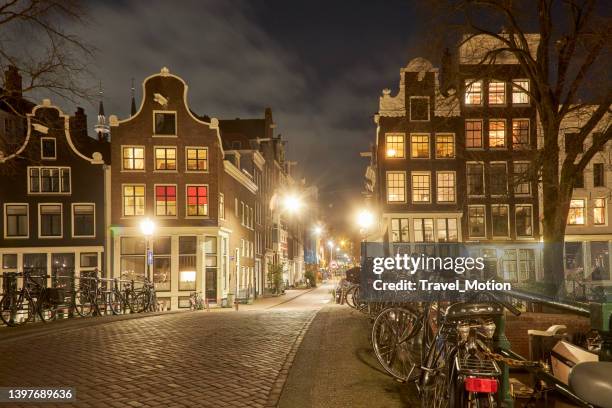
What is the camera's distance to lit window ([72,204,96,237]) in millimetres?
36969

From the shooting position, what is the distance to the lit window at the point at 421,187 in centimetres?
4188

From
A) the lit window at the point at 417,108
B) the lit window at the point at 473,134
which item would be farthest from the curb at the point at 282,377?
the lit window at the point at 473,134

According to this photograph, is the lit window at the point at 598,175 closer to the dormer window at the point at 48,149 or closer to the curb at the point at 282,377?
the dormer window at the point at 48,149

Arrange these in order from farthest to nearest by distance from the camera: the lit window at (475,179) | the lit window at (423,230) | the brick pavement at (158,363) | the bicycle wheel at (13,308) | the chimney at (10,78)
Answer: the lit window at (475,179), the lit window at (423,230), the chimney at (10,78), the bicycle wheel at (13,308), the brick pavement at (158,363)

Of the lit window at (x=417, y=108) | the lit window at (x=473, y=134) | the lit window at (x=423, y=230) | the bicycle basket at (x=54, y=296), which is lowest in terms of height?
the bicycle basket at (x=54, y=296)

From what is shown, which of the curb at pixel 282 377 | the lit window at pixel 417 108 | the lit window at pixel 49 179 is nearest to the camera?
the curb at pixel 282 377

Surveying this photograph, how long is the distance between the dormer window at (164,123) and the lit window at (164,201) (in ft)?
11.7

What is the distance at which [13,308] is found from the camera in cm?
1542

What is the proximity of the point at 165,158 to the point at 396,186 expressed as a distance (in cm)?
1609

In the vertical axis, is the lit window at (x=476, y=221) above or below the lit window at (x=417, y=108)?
below

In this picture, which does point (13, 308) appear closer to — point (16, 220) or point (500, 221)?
point (16, 220)

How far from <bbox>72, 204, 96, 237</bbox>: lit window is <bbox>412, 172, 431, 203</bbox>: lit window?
21.6 m

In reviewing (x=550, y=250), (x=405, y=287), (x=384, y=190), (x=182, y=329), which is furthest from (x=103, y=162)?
(x=405, y=287)

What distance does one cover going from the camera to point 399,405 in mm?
6797
